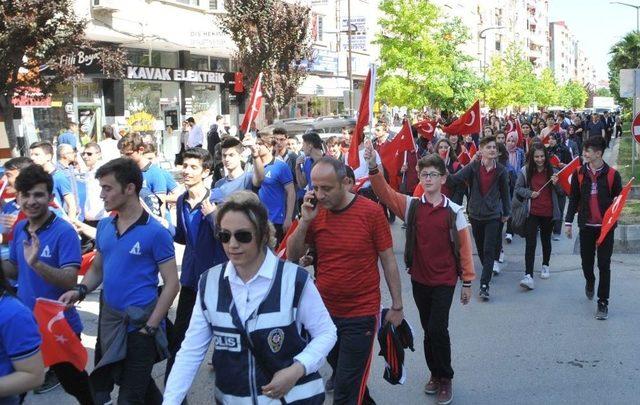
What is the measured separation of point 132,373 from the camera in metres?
→ 4.51

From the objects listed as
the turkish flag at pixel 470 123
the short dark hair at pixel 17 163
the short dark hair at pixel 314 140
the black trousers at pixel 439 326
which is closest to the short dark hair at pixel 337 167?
the black trousers at pixel 439 326

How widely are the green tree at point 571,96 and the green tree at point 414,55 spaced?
65.9 metres

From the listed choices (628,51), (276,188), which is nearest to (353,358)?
(276,188)

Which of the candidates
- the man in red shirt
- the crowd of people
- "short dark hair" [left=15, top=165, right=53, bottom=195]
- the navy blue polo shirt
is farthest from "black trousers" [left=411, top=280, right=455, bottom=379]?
"short dark hair" [left=15, top=165, right=53, bottom=195]

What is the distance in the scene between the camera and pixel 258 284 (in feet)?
10.2

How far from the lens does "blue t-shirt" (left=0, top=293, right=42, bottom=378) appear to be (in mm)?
2969

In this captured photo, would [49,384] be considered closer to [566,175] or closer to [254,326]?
[254,326]

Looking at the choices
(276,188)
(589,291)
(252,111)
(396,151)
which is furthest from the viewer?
(396,151)

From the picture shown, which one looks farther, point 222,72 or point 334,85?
point 334,85

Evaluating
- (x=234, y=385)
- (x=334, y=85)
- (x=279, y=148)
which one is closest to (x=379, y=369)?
(x=234, y=385)

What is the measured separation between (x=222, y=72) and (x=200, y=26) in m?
2.20

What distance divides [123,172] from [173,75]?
78.2 feet

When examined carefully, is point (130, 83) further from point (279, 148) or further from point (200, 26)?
point (279, 148)

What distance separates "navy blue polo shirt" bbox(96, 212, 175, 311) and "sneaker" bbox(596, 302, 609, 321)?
4.97 m
